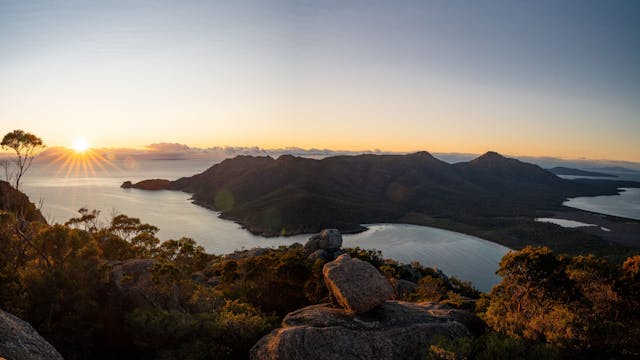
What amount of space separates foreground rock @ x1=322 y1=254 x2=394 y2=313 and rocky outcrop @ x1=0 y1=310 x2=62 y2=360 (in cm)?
1398

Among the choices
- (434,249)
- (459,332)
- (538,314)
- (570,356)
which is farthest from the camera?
(434,249)

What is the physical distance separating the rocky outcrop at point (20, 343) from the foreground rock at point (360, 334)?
31.7 feet

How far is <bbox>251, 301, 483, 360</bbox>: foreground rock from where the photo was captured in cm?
1758

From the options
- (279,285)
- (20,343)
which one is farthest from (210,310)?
(279,285)

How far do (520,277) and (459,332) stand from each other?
7.39m

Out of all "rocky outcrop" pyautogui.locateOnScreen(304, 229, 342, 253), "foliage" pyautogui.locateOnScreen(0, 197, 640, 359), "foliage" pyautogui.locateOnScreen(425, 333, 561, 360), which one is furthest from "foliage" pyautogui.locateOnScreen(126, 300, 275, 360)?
"rocky outcrop" pyautogui.locateOnScreen(304, 229, 342, 253)

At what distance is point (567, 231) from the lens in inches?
7721

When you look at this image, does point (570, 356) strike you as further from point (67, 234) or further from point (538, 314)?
point (67, 234)

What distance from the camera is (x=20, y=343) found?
39.7 ft

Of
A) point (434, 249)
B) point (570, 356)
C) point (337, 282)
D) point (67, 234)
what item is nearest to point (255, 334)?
point (337, 282)

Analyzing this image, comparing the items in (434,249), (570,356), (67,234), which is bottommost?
(434,249)

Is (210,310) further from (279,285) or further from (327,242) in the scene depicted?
(327,242)

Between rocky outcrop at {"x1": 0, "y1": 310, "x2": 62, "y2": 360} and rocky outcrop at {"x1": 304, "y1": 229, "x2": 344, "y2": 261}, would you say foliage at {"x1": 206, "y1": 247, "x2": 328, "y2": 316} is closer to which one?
rocky outcrop at {"x1": 0, "y1": 310, "x2": 62, "y2": 360}

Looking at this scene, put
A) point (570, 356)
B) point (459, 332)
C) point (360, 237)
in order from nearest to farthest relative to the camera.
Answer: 1. point (570, 356)
2. point (459, 332)
3. point (360, 237)
